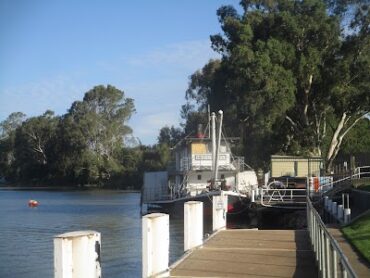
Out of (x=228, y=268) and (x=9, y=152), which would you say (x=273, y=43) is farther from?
(x=9, y=152)

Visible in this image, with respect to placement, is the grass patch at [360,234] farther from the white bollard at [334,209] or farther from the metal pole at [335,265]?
the white bollard at [334,209]

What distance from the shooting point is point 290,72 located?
185 ft

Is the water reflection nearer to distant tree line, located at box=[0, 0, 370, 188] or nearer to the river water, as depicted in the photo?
the river water

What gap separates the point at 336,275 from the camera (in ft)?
28.7

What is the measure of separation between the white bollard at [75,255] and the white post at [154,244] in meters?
2.24

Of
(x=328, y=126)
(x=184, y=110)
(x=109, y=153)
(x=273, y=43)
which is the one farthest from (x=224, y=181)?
(x=109, y=153)

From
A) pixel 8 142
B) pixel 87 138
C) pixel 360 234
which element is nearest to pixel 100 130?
pixel 87 138

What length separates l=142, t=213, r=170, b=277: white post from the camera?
11.1 meters

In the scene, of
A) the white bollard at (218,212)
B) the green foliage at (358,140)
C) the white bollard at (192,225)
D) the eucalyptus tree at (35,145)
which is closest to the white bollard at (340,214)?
the white bollard at (218,212)

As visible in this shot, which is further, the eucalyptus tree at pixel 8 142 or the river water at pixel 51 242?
the eucalyptus tree at pixel 8 142

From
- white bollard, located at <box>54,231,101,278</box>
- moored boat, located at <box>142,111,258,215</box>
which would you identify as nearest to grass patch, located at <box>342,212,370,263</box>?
white bollard, located at <box>54,231,101,278</box>

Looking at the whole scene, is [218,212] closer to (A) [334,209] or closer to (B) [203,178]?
(A) [334,209]

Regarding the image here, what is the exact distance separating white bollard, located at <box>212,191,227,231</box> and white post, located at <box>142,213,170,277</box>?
8.26 metres

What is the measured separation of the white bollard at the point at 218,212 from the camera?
2007 centimetres
